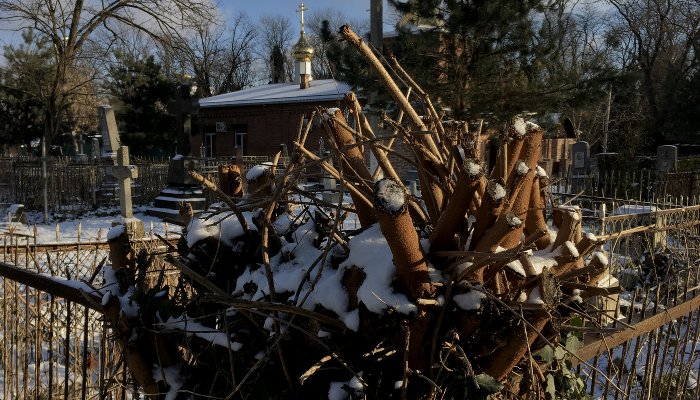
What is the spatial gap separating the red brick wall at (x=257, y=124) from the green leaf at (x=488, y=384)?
89.3ft

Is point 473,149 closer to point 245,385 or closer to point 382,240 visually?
point 382,240

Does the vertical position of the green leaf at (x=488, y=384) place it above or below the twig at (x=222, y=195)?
below

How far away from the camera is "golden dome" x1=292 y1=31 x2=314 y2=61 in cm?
3122

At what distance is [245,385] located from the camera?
5.12 feet

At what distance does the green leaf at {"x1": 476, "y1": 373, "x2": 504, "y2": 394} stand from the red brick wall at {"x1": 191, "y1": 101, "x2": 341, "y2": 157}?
27.2 metres

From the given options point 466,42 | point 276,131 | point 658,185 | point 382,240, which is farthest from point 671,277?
point 276,131

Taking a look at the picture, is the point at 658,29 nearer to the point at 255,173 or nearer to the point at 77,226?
the point at 77,226

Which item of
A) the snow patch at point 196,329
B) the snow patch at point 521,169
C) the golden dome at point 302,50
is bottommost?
the snow patch at point 196,329

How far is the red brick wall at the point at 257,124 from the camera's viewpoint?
29562mm

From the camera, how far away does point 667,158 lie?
635 inches

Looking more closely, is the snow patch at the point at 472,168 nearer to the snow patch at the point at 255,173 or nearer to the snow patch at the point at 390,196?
the snow patch at the point at 390,196

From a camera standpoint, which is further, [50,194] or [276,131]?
[276,131]

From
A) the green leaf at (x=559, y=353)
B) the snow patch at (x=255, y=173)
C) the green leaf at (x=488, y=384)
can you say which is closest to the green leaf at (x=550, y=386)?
the green leaf at (x=559, y=353)

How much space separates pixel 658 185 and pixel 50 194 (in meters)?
16.8
